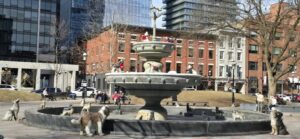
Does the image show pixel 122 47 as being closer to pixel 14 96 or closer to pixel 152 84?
pixel 14 96

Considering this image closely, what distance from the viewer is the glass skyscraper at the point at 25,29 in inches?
3401

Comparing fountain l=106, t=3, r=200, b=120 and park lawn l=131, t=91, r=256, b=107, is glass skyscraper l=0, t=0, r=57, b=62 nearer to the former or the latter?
park lawn l=131, t=91, r=256, b=107

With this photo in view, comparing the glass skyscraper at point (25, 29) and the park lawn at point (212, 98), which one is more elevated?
the glass skyscraper at point (25, 29)

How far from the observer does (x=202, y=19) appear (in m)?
39.0

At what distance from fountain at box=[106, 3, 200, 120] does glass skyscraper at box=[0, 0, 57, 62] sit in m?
70.6

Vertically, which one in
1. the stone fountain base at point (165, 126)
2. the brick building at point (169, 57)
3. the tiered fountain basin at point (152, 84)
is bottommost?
the stone fountain base at point (165, 126)

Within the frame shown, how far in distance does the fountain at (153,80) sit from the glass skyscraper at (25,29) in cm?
7057

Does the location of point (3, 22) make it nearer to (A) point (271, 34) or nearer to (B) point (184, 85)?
(A) point (271, 34)

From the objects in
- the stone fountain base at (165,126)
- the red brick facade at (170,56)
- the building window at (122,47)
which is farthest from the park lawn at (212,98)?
the stone fountain base at (165,126)

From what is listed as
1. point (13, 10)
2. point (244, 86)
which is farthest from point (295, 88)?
point (13, 10)

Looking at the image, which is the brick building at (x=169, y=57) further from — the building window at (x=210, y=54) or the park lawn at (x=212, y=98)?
the park lawn at (x=212, y=98)

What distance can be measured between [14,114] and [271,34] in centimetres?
2531

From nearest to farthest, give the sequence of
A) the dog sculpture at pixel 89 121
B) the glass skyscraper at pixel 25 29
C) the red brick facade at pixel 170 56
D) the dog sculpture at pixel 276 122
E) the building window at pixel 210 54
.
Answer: the dog sculpture at pixel 89 121, the dog sculpture at pixel 276 122, the red brick facade at pixel 170 56, the glass skyscraper at pixel 25 29, the building window at pixel 210 54

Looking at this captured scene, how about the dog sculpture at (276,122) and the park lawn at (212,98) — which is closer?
the dog sculpture at (276,122)
